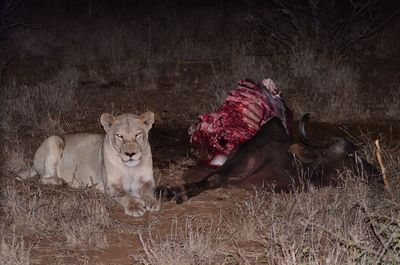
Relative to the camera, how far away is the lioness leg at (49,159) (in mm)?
6477

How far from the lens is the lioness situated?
575cm

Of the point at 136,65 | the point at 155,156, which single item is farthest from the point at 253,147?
the point at 136,65

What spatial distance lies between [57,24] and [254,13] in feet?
13.3

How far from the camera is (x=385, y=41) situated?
41.8ft

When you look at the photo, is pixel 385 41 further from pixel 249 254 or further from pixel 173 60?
pixel 249 254

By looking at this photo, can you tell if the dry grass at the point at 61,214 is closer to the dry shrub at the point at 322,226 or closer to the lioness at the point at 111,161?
the lioness at the point at 111,161

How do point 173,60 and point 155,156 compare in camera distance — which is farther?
point 173,60

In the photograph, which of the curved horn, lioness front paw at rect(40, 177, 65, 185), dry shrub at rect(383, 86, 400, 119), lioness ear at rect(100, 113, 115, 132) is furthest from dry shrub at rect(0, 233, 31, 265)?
dry shrub at rect(383, 86, 400, 119)

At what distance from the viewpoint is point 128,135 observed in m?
5.77

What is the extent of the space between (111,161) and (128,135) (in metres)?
0.33

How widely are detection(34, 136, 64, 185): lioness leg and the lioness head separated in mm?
775

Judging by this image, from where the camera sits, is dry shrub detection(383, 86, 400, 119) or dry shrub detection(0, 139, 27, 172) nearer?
dry shrub detection(0, 139, 27, 172)

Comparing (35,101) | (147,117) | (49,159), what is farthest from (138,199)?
(35,101)

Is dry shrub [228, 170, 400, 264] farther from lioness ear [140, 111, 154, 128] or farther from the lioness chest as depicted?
the lioness chest
